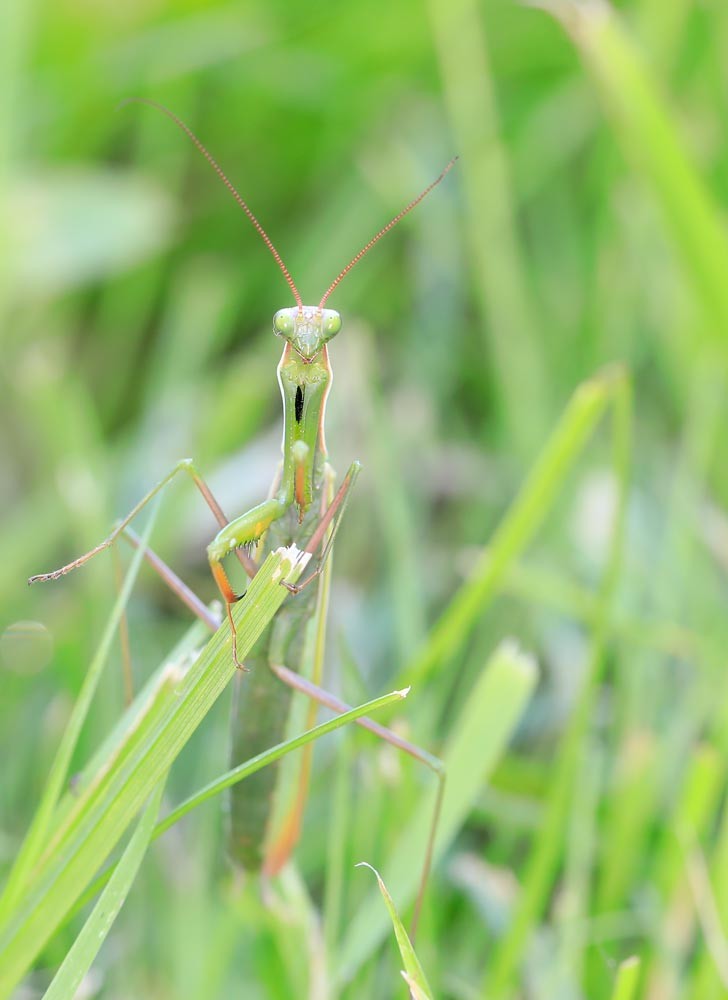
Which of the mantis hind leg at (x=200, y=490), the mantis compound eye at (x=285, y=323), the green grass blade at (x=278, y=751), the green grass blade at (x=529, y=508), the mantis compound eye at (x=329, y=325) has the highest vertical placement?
the mantis compound eye at (x=285, y=323)

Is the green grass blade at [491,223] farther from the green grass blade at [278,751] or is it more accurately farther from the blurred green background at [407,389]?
the green grass blade at [278,751]

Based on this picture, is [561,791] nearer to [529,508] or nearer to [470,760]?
[470,760]

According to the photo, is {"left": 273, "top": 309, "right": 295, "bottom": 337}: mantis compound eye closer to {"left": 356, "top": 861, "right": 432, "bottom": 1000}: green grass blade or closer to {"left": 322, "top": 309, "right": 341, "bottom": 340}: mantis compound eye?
{"left": 322, "top": 309, "right": 341, "bottom": 340}: mantis compound eye

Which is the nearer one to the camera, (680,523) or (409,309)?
(680,523)

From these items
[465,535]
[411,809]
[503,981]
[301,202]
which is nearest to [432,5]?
[301,202]

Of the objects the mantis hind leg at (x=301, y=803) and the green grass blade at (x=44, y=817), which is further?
the mantis hind leg at (x=301, y=803)

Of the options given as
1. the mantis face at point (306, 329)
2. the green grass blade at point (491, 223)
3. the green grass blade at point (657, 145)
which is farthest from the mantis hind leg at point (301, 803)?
the green grass blade at point (657, 145)

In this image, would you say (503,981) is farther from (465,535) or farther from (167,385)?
(167,385)

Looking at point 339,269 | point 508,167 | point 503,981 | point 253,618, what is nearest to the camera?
point 253,618

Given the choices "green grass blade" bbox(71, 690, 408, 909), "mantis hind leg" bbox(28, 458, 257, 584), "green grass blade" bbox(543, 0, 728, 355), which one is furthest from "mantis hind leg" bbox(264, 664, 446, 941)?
"green grass blade" bbox(543, 0, 728, 355)
